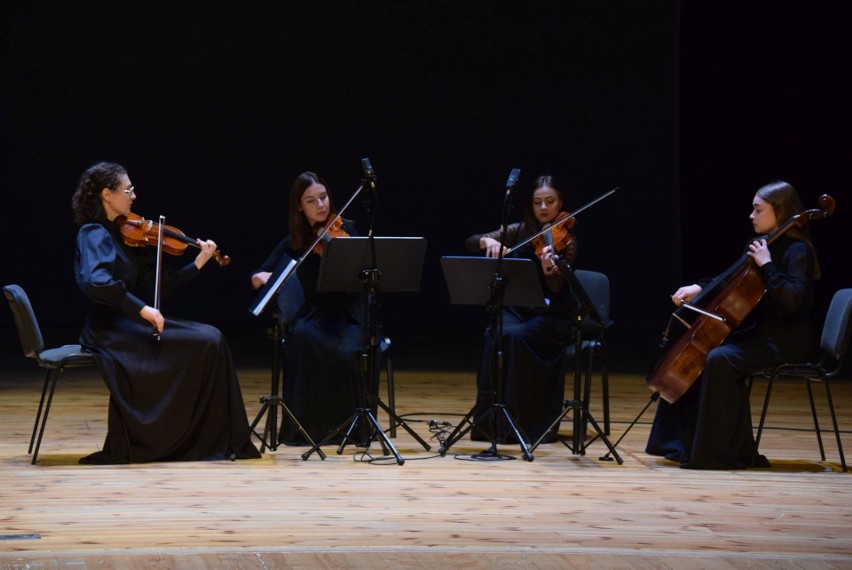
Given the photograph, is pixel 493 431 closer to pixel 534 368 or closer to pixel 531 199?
pixel 534 368

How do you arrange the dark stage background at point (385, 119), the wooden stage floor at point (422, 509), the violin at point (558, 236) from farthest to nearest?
the dark stage background at point (385, 119), the violin at point (558, 236), the wooden stage floor at point (422, 509)

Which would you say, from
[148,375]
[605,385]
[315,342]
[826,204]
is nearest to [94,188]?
[148,375]

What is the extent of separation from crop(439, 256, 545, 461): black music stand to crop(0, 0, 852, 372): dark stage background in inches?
150

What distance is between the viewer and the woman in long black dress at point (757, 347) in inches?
166

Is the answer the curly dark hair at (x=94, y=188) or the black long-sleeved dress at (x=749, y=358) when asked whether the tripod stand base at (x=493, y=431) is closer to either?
the black long-sleeved dress at (x=749, y=358)

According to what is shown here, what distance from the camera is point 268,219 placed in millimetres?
8461

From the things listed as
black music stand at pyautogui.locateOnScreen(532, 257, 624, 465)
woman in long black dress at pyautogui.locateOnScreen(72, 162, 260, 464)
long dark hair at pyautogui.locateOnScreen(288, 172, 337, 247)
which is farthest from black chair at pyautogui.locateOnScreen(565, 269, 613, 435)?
woman in long black dress at pyautogui.locateOnScreen(72, 162, 260, 464)

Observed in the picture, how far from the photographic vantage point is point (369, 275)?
4.31 meters

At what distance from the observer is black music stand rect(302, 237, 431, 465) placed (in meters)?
4.33

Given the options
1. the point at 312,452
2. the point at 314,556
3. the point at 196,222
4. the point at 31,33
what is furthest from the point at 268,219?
the point at 314,556

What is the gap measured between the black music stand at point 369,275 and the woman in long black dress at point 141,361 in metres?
0.38

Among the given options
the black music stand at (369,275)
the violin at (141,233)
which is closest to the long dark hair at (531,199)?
the black music stand at (369,275)

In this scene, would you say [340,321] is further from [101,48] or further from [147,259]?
[101,48]

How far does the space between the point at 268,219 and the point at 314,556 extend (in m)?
5.71
